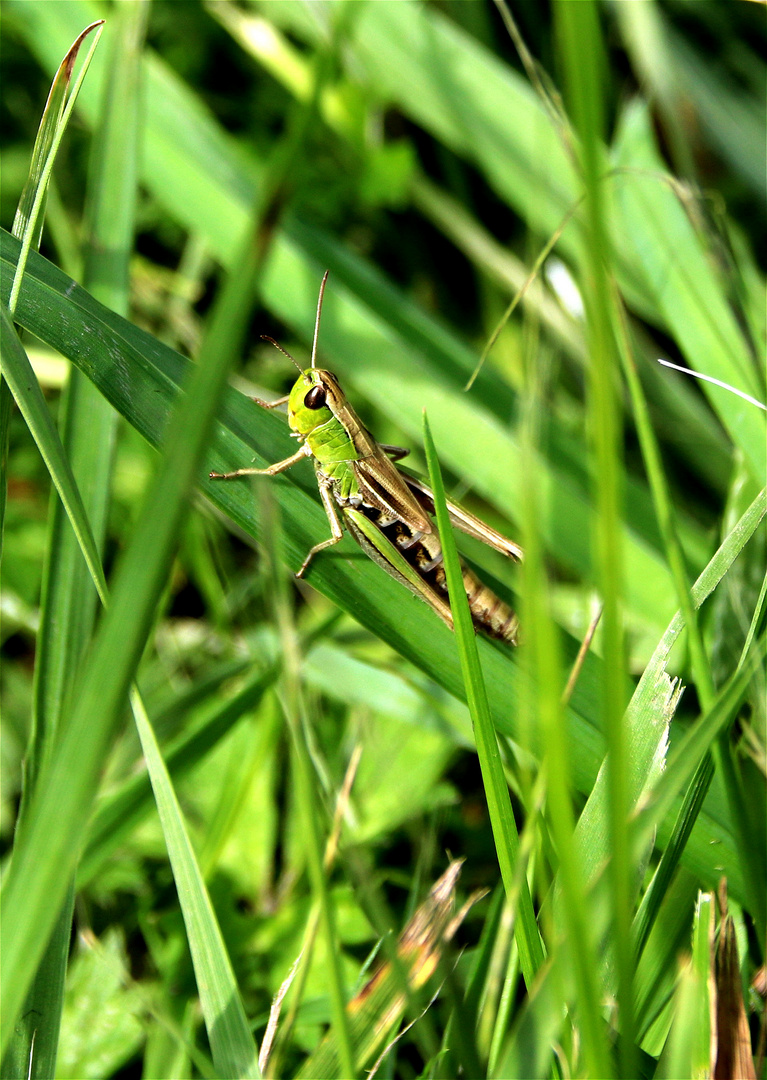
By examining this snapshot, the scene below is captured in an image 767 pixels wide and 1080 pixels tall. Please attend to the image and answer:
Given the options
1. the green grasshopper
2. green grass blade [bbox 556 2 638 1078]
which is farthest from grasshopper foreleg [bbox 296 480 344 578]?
green grass blade [bbox 556 2 638 1078]

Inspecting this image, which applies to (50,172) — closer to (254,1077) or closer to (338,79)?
(254,1077)

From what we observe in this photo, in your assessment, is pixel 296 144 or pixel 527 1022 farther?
pixel 527 1022

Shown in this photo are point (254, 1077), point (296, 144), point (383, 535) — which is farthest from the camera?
point (383, 535)

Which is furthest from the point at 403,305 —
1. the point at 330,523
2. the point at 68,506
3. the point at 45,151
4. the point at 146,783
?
the point at 68,506

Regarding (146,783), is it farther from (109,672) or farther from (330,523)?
(109,672)

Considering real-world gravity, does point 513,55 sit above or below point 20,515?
above

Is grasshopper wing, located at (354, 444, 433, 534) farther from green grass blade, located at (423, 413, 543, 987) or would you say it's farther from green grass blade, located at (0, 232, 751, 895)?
green grass blade, located at (423, 413, 543, 987)

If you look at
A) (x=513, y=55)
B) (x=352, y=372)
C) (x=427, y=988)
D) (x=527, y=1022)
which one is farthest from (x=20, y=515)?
(x=513, y=55)
